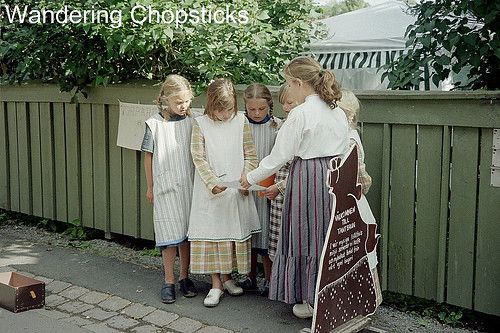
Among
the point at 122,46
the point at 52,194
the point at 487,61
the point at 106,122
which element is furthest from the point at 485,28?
the point at 52,194

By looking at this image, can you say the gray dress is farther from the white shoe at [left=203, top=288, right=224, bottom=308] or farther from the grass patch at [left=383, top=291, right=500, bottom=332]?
the grass patch at [left=383, top=291, right=500, bottom=332]

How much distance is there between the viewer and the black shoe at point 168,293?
16.1 feet

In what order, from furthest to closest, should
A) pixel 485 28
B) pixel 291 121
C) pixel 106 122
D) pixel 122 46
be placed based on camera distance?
1. pixel 106 122
2. pixel 122 46
3. pixel 485 28
4. pixel 291 121

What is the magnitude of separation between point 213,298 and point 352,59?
16.0 feet

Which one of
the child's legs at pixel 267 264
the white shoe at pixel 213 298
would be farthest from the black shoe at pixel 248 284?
the white shoe at pixel 213 298

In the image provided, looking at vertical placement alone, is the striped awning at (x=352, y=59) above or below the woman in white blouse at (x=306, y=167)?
above

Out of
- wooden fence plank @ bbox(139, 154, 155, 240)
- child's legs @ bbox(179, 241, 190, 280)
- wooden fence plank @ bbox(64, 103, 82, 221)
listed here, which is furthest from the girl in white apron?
wooden fence plank @ bbox(64, 103, 82, 221)

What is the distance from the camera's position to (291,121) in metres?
4.17

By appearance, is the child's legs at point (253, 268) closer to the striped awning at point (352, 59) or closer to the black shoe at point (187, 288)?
the black shoe at point (187, 288)

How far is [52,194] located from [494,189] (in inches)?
177

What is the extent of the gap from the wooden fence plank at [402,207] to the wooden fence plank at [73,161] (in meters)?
3.31

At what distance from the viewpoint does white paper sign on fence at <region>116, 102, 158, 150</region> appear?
232 inches

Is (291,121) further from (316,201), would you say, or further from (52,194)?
(52,194)

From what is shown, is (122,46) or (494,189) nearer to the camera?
(494,189)
